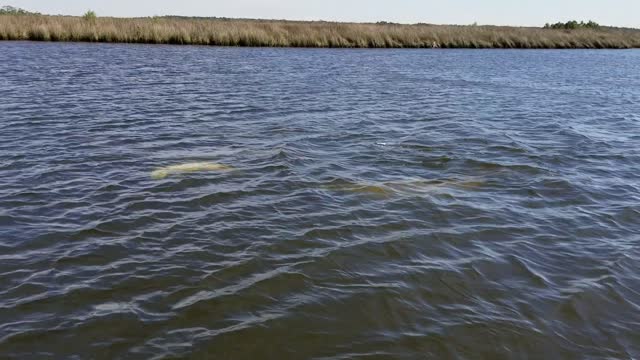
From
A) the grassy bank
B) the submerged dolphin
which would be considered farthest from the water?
the grassy bank

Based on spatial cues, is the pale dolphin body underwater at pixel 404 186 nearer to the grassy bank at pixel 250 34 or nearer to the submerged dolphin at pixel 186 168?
the submerged dolphin at pixel 186 168

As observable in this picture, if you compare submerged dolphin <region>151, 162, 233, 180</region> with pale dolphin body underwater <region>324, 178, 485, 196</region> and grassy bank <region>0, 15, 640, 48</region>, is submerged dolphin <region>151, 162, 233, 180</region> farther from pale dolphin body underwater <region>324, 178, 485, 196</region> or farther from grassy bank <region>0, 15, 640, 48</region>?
grassy bank <region>0, 15, 640, 48</region>

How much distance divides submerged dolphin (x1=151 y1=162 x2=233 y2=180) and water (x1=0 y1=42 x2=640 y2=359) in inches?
8.4

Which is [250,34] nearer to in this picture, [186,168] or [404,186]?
[186,168]

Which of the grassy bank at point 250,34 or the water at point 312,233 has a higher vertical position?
the grassy bank at point 250,34

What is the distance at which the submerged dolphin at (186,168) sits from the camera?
1011 centimetres

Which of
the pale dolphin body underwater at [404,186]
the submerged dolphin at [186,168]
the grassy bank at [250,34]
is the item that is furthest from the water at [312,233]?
→ the grassy bank at [250,34]

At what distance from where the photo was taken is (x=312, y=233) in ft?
25.6

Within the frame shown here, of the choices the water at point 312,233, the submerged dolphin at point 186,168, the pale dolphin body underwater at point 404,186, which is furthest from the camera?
the submerged dolphin at point 186,168

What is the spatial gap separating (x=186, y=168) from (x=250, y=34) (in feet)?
117

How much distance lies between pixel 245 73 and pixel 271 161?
16.8 metres

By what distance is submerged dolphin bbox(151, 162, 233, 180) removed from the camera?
398 inches

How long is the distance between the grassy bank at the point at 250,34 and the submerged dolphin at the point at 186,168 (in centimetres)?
3426

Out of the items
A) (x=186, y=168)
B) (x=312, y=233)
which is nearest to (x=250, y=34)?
(x=186, y=168)
